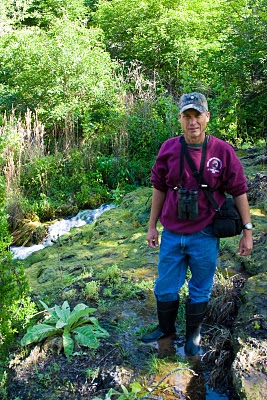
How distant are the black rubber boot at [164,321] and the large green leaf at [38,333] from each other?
0.70 metres

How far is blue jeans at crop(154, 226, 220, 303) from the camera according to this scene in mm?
3000

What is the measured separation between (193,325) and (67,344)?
0.92 m

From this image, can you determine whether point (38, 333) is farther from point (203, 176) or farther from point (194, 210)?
point (203, 176)

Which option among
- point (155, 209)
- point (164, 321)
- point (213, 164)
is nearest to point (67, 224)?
point (164, 321)

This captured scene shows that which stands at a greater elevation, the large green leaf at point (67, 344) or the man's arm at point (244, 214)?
the man's arm at point (244, 214)

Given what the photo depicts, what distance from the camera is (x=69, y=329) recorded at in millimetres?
3285

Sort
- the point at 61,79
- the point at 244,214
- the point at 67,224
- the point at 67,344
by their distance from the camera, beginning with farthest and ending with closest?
the point at 61,79 → the point at 67,224 → the point at 67,344 → the point at 244,214

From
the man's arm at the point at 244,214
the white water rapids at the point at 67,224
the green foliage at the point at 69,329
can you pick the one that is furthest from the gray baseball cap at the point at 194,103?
the white water rapids at the point at 67,224

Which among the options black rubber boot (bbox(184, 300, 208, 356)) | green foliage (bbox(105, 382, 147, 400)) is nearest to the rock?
black rubber boot (bbox(184, 300, 208, 356))

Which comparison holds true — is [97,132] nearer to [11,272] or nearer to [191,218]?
[11,272]

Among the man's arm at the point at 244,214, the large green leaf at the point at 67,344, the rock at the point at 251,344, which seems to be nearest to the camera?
Answer: the rock at the point at 251,344

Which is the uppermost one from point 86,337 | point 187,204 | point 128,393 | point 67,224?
point 187,204

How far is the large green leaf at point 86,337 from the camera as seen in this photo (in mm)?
3132

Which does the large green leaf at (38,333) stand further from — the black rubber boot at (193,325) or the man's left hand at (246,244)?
the man's left hand at (246,244)
